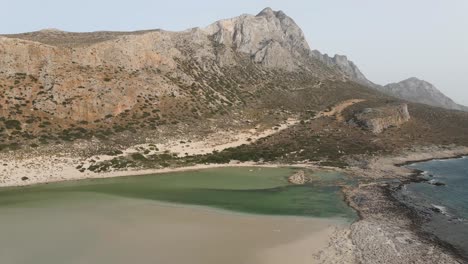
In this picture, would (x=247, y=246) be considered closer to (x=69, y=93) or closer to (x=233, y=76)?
(x=69, y=93)

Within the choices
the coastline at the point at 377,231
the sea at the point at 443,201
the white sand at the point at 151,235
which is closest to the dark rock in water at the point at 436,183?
the sea at the point at 443,201

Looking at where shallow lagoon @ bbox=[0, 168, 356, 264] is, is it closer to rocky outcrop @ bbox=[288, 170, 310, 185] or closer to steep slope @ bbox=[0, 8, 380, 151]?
rocky outcrop @ bbox=[288, 170, 310, 185]

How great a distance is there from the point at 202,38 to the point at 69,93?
75548 mm

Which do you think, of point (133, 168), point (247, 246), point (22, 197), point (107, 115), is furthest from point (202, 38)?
point (247, 246)

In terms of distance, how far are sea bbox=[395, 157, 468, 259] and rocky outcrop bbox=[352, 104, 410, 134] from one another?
96.4 feet

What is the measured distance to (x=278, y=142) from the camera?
309 feet

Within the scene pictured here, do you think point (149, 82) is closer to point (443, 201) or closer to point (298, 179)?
point (298, 179)

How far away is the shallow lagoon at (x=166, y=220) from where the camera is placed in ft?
101

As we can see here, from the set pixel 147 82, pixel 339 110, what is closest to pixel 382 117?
pixel 339 110

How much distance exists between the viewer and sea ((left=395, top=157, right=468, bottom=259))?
3738 centimetres

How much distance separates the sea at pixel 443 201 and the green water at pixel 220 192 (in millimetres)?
8678

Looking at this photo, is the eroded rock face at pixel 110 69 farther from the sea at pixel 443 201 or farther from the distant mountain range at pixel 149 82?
the sea at pixel 443 201

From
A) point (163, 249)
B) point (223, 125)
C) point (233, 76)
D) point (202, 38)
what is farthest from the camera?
point (202, 38)

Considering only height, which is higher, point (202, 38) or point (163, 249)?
point (202, 38)
